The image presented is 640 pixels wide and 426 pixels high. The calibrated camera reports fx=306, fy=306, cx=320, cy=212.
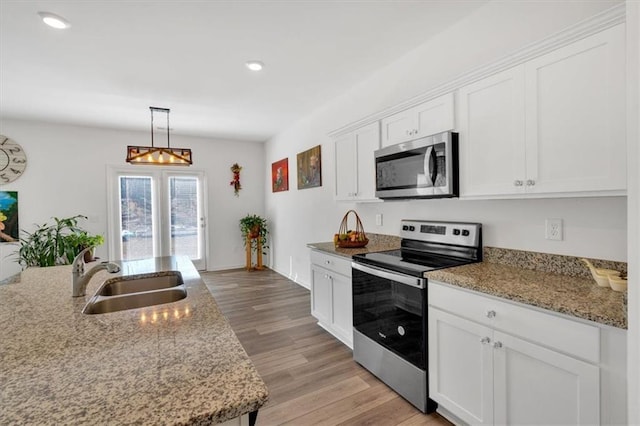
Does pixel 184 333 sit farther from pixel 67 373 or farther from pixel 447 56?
pixel 447 56

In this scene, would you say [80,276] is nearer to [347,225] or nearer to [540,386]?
[540,386]

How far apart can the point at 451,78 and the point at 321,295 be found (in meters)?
2.23

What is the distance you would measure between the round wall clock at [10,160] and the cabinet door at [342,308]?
16.7 ft

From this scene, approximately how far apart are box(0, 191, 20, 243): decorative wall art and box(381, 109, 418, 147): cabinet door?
548cm

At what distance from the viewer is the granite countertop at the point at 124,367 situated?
649mm

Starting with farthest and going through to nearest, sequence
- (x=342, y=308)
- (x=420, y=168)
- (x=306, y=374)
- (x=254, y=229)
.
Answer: (x=254, y=229), (x=342, y=308), (x=306, y=374), (x=420, y=168)

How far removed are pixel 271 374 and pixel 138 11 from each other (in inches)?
111

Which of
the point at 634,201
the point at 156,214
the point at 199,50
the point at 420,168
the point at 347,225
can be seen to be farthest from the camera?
the point at 156,214

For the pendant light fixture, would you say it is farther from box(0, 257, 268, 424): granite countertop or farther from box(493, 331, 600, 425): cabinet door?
box(493, 331, 600, 425): cabinet door

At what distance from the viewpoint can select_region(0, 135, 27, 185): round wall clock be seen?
449 cm

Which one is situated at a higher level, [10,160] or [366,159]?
[10,160]

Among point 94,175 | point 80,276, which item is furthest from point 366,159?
point 94,175

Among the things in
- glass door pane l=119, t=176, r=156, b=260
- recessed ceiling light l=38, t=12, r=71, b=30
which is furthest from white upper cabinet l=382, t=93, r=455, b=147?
glass door pane l=119, t=176, r=156, b=260

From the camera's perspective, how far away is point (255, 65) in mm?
2963
